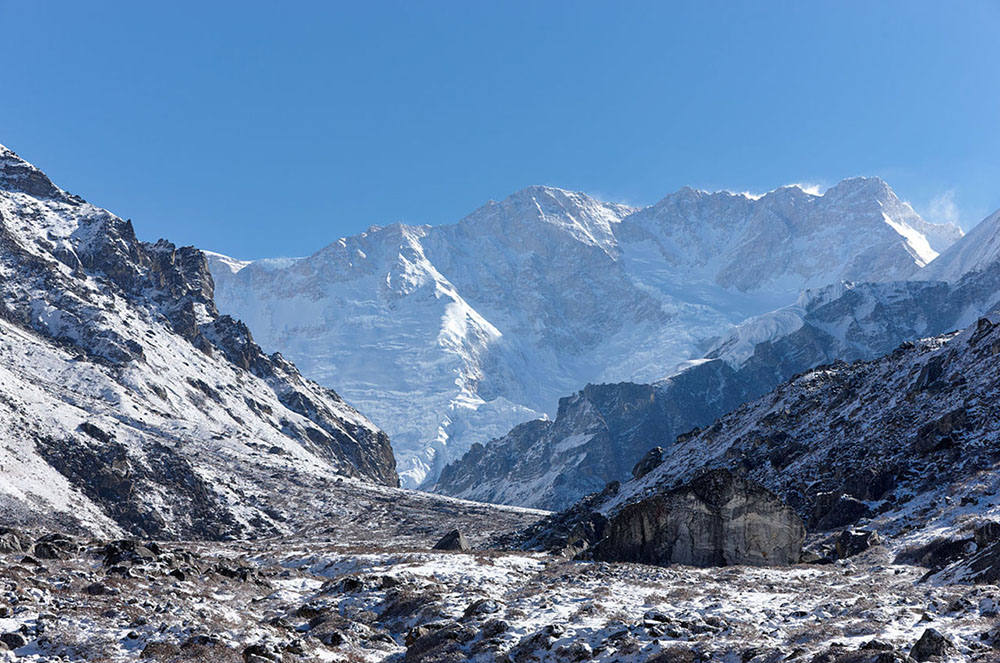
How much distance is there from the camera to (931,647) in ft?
67.9

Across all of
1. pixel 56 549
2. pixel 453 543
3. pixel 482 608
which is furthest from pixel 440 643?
pixel 453 543

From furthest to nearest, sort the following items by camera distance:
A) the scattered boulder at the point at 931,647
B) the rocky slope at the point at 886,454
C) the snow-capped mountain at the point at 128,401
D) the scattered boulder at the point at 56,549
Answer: the snow-capped mountain at the point at 128,401 → the rocky slope at the point at 886,454 → the scattered boulder at the point at 56,549 → the scattered boulder at the point at 931,647

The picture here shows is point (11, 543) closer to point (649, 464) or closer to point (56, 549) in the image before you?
point (56, 549)

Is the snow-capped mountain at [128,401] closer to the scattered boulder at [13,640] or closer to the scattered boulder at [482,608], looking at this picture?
the scattered boulder at [13,640]

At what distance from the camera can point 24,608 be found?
25391 millimetres

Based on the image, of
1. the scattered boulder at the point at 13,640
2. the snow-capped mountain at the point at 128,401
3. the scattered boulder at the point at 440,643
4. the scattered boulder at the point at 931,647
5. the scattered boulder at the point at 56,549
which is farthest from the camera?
the snow-capped mountain at the point at 128,401

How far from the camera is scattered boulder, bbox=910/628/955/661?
812 inches

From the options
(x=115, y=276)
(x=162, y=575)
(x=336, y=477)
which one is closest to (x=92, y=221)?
(x=115, y=276)

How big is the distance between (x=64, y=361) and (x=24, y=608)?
116 metres

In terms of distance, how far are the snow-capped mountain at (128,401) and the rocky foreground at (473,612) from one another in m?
54.8

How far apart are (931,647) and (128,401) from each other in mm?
123436

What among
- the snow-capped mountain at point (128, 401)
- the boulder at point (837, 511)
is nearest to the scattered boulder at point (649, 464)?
the boulder at point (837, 511)

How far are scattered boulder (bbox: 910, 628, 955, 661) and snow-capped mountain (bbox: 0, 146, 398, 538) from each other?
254 ft

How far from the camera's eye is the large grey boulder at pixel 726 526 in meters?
43.7
